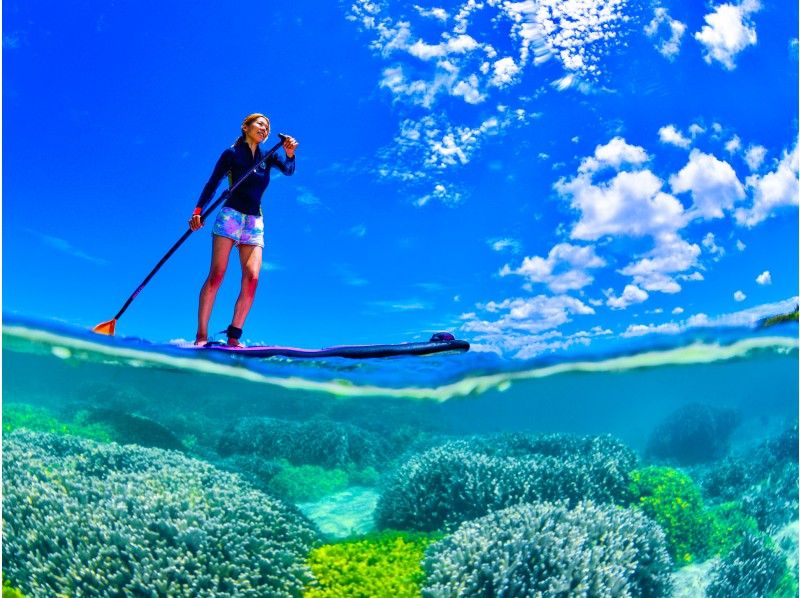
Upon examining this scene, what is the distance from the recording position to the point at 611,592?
3.99m

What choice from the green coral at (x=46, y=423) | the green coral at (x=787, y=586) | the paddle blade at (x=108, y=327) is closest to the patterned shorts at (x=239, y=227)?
the paddle blade at (x=108, y=327)

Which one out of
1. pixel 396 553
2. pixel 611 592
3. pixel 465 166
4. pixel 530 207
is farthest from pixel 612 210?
pixel 396 553

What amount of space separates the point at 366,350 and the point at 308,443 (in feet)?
4.24

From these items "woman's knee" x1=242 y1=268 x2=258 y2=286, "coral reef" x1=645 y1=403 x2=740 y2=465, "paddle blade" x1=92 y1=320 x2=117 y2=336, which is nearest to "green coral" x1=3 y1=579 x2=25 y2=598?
"paddle blade" x1=92 y1=320 x2=117 y2=336

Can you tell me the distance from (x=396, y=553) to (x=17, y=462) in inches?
143

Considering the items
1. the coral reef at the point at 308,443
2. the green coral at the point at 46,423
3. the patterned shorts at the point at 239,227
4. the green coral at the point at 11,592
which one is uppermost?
the patterned shorts at the point at 239,227

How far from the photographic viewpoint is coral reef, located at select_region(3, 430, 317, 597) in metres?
3.77

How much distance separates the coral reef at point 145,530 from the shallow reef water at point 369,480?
0.02 meters

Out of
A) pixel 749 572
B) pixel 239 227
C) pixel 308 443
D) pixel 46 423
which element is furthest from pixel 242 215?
pixel 749 572

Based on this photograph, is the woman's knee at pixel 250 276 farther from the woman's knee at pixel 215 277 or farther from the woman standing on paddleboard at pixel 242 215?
the woman's knee at pixel 215 277

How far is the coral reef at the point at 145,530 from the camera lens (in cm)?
377

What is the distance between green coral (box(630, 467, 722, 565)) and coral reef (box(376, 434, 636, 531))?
202 millimetres

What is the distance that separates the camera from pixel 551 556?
3932mm

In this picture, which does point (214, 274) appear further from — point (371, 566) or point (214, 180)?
point (371, 566)
